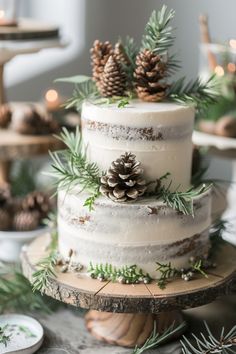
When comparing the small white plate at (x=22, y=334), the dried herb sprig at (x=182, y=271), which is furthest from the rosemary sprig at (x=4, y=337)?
the dried herb sprig at (x=182, y=271)

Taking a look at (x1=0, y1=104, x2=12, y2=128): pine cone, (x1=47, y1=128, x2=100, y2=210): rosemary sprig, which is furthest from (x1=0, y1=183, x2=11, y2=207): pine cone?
(x1=47, y1=128, x2=100, y2=210): rosemary sprig

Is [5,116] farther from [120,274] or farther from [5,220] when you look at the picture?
[120,274]

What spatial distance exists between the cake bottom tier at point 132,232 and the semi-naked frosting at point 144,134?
0.16 feet

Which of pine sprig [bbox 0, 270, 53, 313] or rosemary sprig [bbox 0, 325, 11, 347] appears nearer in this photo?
rosemary sprig [bbox 0, 325, 11, 347]

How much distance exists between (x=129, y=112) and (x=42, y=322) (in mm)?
345

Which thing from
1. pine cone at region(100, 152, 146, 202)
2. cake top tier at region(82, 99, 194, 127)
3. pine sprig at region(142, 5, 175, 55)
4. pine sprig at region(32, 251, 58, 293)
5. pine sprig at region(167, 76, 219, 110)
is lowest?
pine sprig at region(32, 251, 58, 293)

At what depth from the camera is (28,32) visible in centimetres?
137

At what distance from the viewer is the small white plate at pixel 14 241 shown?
4.09 ft

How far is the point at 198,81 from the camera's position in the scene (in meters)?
0.98

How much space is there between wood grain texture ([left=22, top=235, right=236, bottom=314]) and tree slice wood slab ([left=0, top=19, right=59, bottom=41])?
55cm

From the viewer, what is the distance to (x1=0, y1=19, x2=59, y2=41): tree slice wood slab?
53.2 inches

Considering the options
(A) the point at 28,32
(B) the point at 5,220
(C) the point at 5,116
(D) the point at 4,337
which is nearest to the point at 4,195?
(B) the point at 5,220

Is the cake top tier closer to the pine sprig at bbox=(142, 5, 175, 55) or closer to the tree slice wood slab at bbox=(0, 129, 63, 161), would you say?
the pine sprig at bbox=(142, 5, 175, 55)

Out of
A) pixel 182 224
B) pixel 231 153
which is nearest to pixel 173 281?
pixel 182 224
